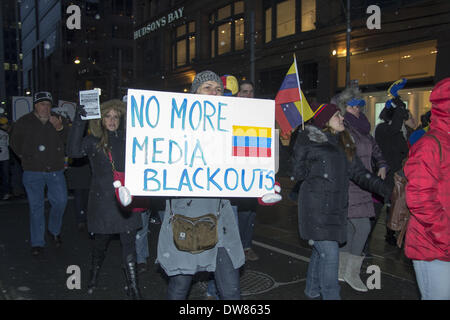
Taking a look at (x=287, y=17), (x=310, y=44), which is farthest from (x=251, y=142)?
(x=287, y=17)

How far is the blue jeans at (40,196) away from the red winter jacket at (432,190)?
199 inches

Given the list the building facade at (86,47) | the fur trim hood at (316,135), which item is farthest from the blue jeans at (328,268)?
the building facade at (86,47)

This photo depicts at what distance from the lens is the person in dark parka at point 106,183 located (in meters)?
4.30

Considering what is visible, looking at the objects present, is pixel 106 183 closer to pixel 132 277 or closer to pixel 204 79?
pixel 132 277

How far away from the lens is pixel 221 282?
3.12 m

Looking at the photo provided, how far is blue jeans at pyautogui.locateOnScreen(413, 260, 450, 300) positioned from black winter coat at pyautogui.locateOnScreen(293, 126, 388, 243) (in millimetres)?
1187

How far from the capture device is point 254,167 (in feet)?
10.7

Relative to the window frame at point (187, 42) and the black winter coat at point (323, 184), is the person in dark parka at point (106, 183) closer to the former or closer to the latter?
the black winter coat at point (323, 184)

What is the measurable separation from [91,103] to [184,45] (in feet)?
98.7

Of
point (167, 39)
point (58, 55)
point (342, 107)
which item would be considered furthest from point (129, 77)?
point (342, 107)

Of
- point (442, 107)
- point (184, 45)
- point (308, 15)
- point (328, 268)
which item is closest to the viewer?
point (442, 107)

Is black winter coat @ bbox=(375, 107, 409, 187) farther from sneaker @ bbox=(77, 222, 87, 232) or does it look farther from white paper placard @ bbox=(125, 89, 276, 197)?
sneaker @ bbox=(77, 222, 87, 232)

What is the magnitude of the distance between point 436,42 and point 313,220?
13.7 meters

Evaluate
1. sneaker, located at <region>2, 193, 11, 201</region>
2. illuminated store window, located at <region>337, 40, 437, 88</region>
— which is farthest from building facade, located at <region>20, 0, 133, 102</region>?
sneaker, located at <region>2, 193, 11, 201</region>
